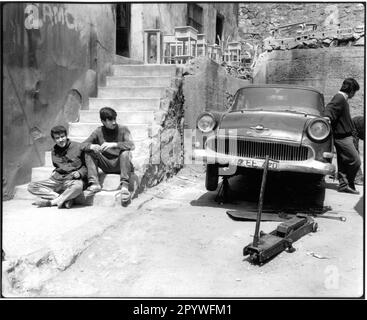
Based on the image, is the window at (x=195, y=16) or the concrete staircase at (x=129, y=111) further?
the window at (x=195, y=16)

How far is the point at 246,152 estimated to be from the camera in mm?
4953

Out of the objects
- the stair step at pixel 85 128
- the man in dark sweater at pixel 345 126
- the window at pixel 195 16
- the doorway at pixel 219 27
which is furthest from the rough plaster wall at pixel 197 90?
the doorway at pixel 219 27

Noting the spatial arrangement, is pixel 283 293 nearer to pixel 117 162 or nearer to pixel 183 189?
pixel 117 162

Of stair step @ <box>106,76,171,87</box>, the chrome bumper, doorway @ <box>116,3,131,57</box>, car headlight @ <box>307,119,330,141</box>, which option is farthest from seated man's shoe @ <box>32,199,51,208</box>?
doorway @ <box>116,3,131,57</box>

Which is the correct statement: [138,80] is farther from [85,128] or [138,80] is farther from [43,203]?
[43,203]

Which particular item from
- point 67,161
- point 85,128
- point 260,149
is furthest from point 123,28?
point 260,149

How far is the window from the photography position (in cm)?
1309

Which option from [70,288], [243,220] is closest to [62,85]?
[243,220]

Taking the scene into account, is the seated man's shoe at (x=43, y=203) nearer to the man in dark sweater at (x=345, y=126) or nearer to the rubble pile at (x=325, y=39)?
the man in dark sweater at (x=345, y=126)

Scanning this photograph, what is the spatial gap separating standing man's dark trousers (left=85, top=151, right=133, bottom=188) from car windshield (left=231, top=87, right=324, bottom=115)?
1.79m

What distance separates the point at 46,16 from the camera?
6.01m

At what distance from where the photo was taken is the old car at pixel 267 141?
4.75 m

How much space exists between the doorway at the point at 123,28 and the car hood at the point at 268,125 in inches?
204

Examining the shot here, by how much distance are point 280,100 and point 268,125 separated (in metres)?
1.02
